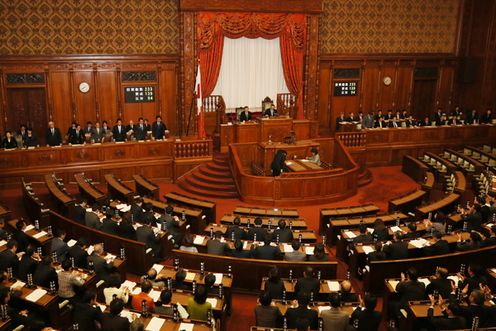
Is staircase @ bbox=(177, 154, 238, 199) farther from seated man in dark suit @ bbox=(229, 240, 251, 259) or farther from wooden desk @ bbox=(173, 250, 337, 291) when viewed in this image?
wooden desk @ bbox=(173, 250, 337, 291)

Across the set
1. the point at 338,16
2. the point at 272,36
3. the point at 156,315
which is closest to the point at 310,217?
the point at 156,315

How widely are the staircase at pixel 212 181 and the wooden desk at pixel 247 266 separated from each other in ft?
18.6

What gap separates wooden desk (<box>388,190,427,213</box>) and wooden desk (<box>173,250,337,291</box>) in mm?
4569

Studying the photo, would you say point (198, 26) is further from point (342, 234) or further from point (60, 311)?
point (60, 311)

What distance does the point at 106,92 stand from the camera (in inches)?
682

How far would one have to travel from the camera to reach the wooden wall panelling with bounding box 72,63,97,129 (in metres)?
16.8

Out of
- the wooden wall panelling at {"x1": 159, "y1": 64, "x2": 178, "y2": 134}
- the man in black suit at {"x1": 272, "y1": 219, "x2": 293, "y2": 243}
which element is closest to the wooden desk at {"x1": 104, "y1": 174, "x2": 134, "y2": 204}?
the man in black suit at {"x1": 272, "y1": 219, "x2": 293, "y2": 243}

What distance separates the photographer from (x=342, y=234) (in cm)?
1002

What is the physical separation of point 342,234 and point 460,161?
29.0ft

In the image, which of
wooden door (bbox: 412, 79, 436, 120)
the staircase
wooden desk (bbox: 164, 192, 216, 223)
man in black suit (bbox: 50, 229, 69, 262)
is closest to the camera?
man in black suit (bbox: 50, 229, 69, 262)

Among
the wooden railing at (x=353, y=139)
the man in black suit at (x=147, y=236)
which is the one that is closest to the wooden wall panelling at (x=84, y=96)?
the wooden railing at (x=353, y=139)

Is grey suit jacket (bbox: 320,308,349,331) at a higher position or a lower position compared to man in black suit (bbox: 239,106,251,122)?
lower

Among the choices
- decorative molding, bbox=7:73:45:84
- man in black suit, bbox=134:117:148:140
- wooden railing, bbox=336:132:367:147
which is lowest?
wooden railing, bbox=336:132:367:147

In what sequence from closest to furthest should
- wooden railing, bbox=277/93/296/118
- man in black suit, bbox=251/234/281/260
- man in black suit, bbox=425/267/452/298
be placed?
1. man in black suit, bbox=425/267/452/298
2. man in black suit, bbox=251/234/281/260
3. wooden railing, bbox=277/93/296/118
